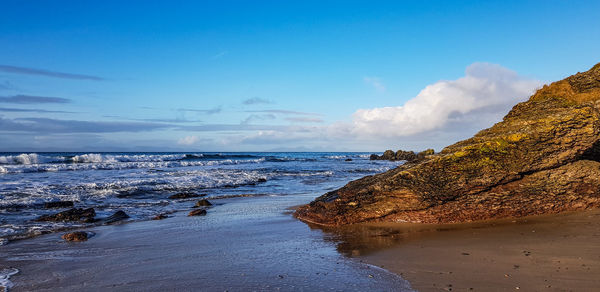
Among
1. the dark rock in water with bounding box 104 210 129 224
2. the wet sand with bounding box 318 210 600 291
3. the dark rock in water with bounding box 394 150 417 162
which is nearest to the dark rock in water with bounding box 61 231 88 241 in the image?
the dark rock in water with bounding box 104 210 129 224

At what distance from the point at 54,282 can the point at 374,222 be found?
18.9 ft

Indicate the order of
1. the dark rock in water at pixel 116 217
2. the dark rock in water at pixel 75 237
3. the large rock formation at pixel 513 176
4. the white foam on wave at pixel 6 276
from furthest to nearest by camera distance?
the dark rock in water at pixel 116 217
the dark rock in water at pixel 75 237
the large rock formation at pixel 513 176
the white foam on wave at pixel 6 276

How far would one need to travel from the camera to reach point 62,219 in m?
9.91

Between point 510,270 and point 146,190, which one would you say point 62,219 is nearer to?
point 146,190

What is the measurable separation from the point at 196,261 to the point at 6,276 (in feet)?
8.71

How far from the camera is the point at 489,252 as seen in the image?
5172 mm

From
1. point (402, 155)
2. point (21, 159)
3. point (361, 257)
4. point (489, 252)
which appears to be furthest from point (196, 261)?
point (402, 155)

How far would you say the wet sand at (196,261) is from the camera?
14.4 ft

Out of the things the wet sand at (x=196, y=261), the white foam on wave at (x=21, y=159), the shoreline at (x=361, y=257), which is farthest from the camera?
the white foam on wave at (x=21, y=159)

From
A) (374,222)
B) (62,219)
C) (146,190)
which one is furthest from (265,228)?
(146,190)

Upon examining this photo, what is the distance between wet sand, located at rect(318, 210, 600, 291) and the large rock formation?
13.7 inches

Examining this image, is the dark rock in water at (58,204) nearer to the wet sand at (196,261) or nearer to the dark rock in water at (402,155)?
the wet sand at (196,261)

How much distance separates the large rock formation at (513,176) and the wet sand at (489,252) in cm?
35

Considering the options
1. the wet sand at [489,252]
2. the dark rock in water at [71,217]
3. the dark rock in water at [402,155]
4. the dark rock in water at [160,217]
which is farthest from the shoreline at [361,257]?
the dark rock in water at [402,155]
